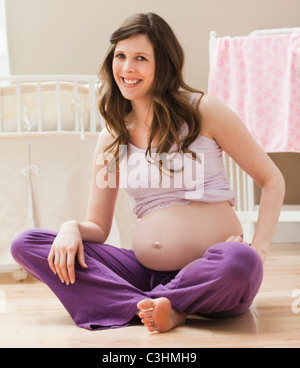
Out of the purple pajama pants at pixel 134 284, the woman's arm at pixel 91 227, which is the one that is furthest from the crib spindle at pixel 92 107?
the purple pajama pants at pixel 134 284

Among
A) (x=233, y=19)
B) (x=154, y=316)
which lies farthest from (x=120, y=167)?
(x=233, y=19)

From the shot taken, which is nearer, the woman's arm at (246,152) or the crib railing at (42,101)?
the woman's arm at (246,152)

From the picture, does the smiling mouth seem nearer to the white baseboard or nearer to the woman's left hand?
the woman's left hand

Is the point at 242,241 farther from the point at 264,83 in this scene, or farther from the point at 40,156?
the point at 264,83

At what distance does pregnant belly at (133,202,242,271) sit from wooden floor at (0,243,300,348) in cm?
16

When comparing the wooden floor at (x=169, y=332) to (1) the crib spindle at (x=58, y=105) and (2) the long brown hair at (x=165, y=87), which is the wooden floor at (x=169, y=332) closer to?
(2) the long brown hair at (x=165, y=87)

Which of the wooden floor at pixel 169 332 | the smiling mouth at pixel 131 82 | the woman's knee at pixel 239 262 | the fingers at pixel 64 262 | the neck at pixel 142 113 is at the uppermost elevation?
the smiling mouth at pixel 131 82

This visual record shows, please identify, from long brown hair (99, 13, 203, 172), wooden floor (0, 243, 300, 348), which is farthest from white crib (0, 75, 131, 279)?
long brown hair (99, 13, 203, 172)

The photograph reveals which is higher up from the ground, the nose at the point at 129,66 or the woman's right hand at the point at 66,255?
the nose at the point at 129,66

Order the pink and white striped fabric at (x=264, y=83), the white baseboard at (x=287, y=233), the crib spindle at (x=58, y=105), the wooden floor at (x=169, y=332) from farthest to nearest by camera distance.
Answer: the white baseboard at (x=287, y=233)
the pink and white striped fabric at (x=264, y=83)
the crib spindle at (x=58, y=105)
the wooden floor at (x=169, y=332)

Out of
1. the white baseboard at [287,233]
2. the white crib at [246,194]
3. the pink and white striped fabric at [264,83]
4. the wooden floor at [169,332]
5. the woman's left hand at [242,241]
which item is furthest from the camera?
the white baseboard at [287,233]

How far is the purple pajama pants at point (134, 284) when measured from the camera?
3.85ft

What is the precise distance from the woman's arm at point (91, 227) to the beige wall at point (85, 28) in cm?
168

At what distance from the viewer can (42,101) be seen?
208cm
